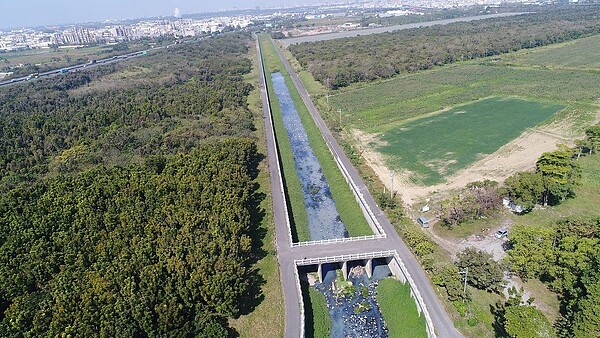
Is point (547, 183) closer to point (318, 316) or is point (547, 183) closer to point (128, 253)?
point (318, 316)

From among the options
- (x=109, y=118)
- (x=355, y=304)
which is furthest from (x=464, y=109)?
(x=109, y=118)

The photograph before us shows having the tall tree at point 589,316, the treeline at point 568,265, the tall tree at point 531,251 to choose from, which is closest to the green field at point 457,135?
the tall tree at point 531,251

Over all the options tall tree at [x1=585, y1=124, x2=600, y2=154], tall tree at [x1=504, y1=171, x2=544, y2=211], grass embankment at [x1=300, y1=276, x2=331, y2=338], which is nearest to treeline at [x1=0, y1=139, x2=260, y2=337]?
grass embankment at [x1=300, y1=276, x2=331, y2=338]

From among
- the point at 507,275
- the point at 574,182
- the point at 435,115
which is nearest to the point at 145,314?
the point at 507,275

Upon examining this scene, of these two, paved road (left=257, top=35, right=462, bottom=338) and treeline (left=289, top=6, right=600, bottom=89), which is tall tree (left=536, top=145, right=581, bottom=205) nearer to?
paved road (left=257, top=35, right=462, bottom=338)

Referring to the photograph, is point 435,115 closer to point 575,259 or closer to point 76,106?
point 575,259

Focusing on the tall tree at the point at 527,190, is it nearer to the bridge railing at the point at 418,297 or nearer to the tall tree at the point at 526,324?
the bridge railing at the point at 418,297
